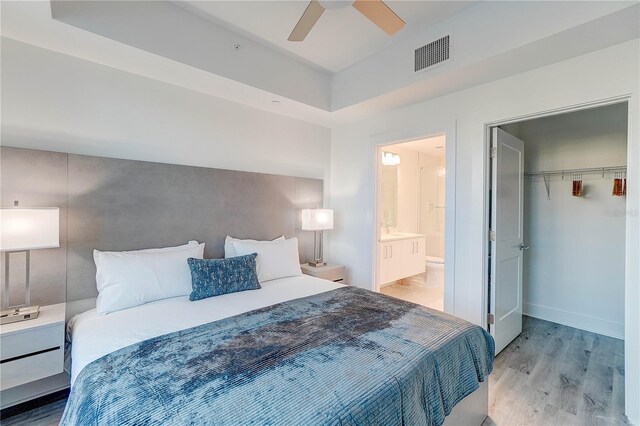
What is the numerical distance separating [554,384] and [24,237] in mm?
3872

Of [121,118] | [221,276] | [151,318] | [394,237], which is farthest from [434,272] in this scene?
[121,118]

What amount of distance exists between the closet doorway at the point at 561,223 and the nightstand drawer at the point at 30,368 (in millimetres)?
3329

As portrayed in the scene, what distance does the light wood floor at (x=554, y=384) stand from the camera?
1.90m

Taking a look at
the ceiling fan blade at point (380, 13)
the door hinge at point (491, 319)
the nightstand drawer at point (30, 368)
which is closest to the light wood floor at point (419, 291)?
the door hinge at point (491, 319)

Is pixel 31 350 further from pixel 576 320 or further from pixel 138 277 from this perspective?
pixel 576 320

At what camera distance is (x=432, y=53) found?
2506 millimetres

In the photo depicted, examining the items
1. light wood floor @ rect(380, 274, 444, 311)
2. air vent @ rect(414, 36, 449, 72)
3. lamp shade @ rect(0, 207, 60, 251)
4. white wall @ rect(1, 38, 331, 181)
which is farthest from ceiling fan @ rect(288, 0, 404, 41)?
light wood floor @ rect(380, 274, 444, 311)

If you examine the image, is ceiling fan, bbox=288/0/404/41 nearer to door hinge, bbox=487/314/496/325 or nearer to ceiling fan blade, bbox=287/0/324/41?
ceiling fan blade, bbox=287/0/324/41

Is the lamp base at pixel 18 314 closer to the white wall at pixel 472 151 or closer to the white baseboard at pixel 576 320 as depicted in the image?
the white wall at pixel 472 151

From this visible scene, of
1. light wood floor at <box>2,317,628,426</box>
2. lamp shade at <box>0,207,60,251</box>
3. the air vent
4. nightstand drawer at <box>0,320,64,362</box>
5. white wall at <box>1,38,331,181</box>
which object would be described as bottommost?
light wood floor at <box>2,317,628,426</box>

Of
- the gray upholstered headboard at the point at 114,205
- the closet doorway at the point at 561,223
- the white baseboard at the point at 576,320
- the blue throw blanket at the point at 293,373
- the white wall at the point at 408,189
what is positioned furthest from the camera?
the white wall at the point at 408,189

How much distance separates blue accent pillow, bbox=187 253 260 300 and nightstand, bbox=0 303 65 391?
2.64 feet

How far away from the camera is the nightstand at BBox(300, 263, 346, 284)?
349 centimetres

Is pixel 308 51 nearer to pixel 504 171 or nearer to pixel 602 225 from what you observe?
pixel 504 171
